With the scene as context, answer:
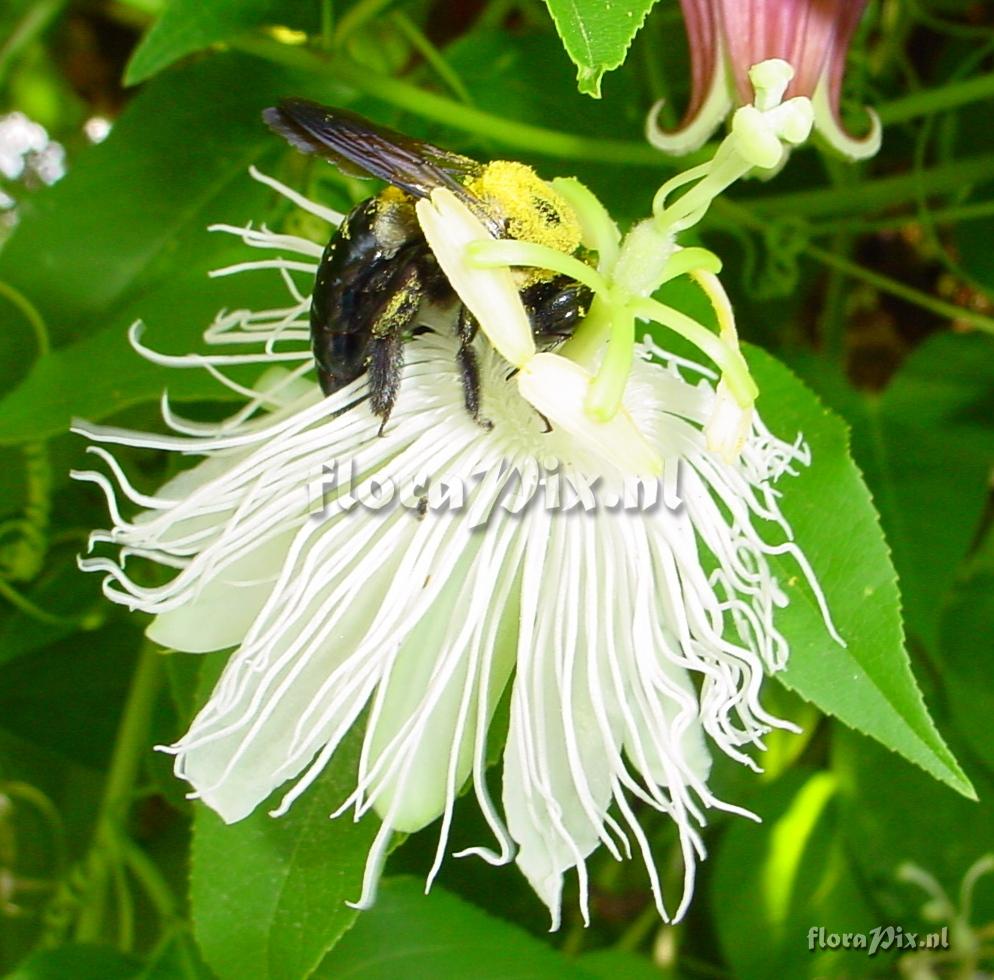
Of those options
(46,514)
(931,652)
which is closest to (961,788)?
(931,652)

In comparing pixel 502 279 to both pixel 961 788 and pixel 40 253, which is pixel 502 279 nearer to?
pixel 961 788

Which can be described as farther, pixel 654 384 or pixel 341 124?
pixel 654 384

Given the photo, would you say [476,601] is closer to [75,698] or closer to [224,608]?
[224,608]

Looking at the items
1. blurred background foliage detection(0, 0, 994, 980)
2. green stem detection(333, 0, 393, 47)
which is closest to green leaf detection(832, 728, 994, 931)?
blurred background foliage detection(0, 0, 994, 980)

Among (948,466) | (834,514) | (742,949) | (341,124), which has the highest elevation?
A: (948,466)

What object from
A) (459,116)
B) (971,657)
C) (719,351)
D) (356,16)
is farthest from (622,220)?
(971,657)
